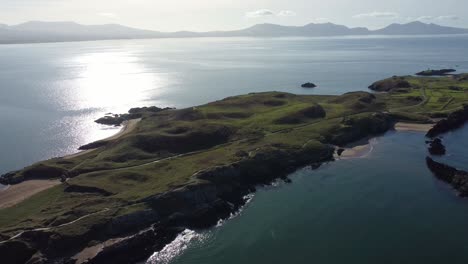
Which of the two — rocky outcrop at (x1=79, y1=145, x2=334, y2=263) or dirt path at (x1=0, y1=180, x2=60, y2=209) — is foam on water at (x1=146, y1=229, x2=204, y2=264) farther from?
dirt path at (x1=0, y1=180, x2=60, y2=209)

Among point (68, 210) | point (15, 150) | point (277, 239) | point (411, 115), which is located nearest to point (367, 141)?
point (411, 115)

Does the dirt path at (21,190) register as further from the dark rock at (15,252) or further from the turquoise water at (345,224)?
the turquoise water at (345,224)

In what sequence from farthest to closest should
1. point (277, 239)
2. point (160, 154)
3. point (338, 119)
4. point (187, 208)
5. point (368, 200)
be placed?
point (338, 119) < point (160, 154) < point (368, 200) < point (187, 208) < point (277, 239)

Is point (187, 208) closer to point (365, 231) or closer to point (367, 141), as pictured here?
point (365, 231)

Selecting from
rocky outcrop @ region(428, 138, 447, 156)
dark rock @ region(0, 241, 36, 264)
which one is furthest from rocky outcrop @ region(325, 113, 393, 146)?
dark rock @ region(0, 241, 36, 264)

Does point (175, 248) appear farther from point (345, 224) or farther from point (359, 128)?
point (359, 128)

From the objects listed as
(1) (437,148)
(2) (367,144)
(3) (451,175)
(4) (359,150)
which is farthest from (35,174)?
(1) (437,148)

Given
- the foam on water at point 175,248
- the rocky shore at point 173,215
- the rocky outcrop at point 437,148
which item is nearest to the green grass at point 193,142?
the rocky shore at point 173,215
